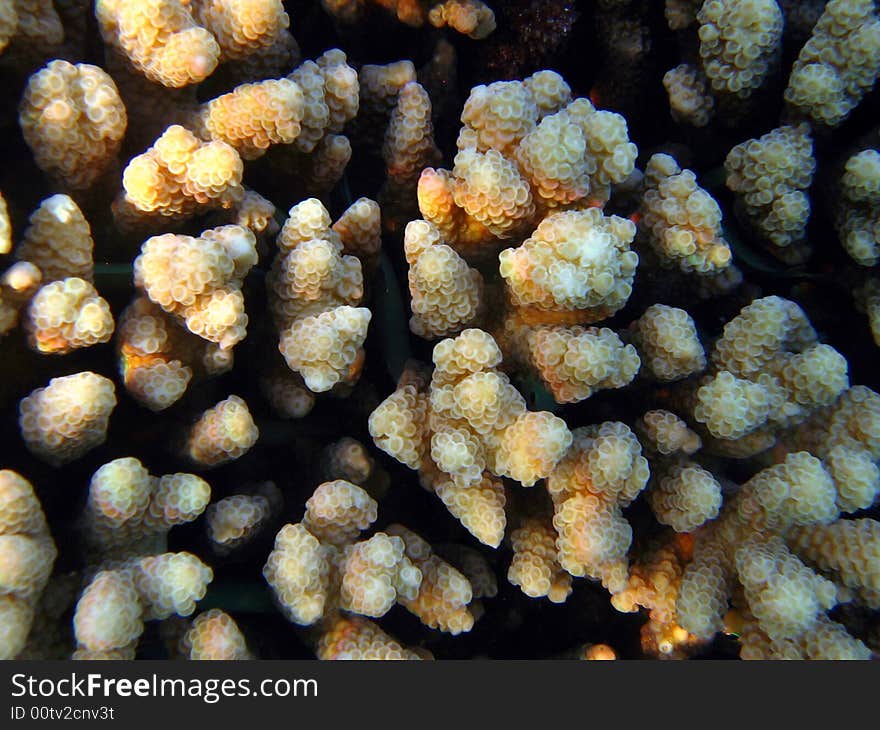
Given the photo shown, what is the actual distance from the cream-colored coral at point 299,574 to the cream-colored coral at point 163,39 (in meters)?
0.89

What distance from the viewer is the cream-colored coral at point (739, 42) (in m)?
1.53

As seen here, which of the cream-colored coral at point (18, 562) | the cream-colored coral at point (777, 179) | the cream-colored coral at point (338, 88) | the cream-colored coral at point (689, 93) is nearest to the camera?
the cream-colored coral at point (18, 562)

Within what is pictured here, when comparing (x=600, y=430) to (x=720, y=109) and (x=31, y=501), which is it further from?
(x=31, y=501)

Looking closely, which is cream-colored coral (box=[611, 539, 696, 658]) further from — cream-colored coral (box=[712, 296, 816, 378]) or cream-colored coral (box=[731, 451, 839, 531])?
cream-colored coral (box=[712, 296, 816, 378])

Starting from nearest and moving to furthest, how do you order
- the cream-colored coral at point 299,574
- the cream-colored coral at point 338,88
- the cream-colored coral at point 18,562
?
the cream-colored coral at point 18,562, the cream-colored coral at point 299,574, the cream-colored coral at point 338,88

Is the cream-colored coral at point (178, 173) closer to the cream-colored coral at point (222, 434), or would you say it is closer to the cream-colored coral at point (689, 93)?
the cream-colored coral at point (222, 434)

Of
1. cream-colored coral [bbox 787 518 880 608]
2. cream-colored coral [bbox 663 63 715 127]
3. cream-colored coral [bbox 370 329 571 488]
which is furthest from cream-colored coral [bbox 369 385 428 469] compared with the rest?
cream-colored coral [bbox 663 63 715 127]

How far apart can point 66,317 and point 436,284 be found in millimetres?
671

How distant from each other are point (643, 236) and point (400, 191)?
0.59m

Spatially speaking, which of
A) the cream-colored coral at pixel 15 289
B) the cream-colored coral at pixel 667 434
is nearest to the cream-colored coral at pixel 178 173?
the cream-colored coral at pixel 15 289

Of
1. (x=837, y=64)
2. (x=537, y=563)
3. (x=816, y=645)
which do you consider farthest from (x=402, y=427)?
(x=837, y=64)

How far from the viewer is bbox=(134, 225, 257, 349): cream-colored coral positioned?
1.20 meters

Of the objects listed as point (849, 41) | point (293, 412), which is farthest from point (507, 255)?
point (849, 41)

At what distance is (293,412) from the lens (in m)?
1.45
